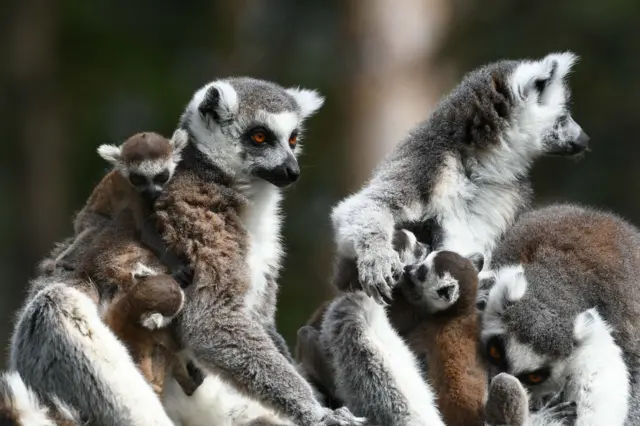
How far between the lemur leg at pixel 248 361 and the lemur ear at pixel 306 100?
67.8 inches

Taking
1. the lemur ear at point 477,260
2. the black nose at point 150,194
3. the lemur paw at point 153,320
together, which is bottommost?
the lemur paw at point 153,320

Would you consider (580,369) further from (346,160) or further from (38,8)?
(38,8)

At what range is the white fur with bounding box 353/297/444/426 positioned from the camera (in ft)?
21.0

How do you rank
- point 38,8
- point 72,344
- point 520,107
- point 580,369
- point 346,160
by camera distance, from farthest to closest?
point 38,8 < point 346,160 < point 520,107 < point 580,369 < point 72,344

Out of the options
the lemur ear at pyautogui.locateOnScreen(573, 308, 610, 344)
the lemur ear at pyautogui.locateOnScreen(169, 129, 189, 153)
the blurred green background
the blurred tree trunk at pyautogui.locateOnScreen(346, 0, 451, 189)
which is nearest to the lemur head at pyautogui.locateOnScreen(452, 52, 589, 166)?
the lemur ear at pyautogui.locateOnScreen(573, 308, 610, 344)

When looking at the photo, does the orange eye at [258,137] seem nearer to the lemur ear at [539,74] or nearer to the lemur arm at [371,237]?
the lemur arm at [371,237]

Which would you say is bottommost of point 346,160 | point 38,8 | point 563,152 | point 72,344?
point 72,344

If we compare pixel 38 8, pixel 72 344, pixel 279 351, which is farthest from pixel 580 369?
pixel 38 8

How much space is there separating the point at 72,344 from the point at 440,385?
214 cm

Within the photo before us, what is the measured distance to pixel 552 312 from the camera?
22.1ft

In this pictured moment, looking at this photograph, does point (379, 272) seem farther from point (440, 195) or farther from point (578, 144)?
point (578, 144)

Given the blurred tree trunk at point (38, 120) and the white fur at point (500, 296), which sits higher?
the blurred tree trunk at point (38, 120)

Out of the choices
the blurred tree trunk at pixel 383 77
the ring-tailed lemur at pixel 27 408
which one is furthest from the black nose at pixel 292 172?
the blurred tree trunk at pixel 383 77

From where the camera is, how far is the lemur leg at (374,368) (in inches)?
253
